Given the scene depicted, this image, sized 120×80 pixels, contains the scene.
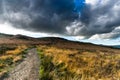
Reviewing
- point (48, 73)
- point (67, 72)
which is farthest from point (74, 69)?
point (48, 73)

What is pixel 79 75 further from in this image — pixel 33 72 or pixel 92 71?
pixel 33 72

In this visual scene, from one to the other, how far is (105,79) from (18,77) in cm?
1559

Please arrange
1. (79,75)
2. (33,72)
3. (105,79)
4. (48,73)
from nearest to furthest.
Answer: (105,79) → (79,75) → (48,73) → (33,72)

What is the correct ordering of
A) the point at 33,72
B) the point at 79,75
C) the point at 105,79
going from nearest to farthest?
the point at 105,79, the point at 79,75, the point at 33,72

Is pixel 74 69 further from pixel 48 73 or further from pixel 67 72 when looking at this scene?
pixel 48 73

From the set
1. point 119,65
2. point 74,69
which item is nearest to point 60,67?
point 74,69

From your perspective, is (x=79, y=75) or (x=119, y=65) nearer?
(x=79, y=75)

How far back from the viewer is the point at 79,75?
38469mm

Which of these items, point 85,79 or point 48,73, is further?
point 48,73

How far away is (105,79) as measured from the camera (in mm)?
35344

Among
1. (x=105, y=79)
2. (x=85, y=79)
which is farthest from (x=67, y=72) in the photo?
(x=105, y=79)

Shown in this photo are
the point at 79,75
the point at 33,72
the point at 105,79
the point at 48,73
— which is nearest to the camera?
the point at 105,79

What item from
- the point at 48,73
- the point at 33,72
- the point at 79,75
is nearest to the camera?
the point at 79,75

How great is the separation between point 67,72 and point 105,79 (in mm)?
7735
